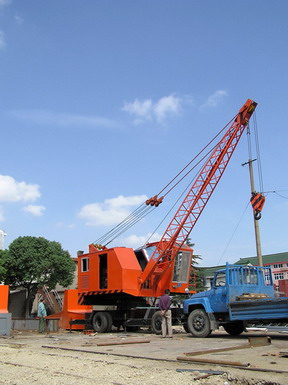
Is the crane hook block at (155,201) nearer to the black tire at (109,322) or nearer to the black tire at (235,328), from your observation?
the black tire at (109,322)

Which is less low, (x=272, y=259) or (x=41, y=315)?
(x=272, y=259)

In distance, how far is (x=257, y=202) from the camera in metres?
23.9

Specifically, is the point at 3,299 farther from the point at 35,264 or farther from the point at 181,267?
the point at 35,264

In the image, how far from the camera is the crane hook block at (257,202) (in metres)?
23.6

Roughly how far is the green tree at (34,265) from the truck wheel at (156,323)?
1070 inches

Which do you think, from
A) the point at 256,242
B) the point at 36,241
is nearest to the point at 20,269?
the point at 36,241

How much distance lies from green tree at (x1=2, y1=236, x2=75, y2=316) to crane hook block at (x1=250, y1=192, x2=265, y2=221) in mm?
27348

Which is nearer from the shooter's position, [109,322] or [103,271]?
[109,322]

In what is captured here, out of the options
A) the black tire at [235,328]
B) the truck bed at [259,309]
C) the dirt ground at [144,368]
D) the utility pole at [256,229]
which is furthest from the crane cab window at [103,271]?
the dirt ground at [144,368]

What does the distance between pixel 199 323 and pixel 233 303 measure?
6.20 feet

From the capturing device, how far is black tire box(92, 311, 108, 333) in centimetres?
2128

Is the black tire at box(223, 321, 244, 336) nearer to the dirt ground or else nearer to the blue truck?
the blue truck

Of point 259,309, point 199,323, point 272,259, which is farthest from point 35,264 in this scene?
point 272,259

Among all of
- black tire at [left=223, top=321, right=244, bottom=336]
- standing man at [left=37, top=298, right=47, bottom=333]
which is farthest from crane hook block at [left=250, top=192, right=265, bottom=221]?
standing man at [left=37, top=298, right=47, bottom=333]
